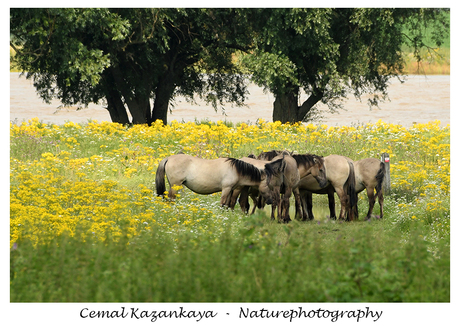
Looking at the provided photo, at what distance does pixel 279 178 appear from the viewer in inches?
490

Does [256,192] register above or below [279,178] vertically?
below

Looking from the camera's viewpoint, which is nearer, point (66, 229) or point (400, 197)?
point (66, 229)

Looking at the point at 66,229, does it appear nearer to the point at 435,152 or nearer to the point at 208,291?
the point at 208,291

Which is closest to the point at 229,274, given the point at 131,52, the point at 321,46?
the point at 321,46

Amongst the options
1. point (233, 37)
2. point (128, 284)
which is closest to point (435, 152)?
point (233, 37)

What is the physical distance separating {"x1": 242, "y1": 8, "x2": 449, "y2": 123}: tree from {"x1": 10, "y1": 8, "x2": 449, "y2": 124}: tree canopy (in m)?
0.04

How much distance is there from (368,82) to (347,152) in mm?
12546

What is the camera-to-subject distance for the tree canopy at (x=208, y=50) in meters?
22.2

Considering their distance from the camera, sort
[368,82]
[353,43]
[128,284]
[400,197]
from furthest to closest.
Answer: [368,82] → [353,43] → [400,197] → [128,284]

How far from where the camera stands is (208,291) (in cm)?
640

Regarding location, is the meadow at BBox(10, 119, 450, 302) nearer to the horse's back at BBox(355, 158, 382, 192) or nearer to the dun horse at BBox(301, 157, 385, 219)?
the dun horse at BBox(301, 157, 385, 219)

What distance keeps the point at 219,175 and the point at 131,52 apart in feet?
46.8

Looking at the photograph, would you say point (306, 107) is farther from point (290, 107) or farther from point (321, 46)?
point (321, 46)

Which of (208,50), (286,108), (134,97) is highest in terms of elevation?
(208,50)
